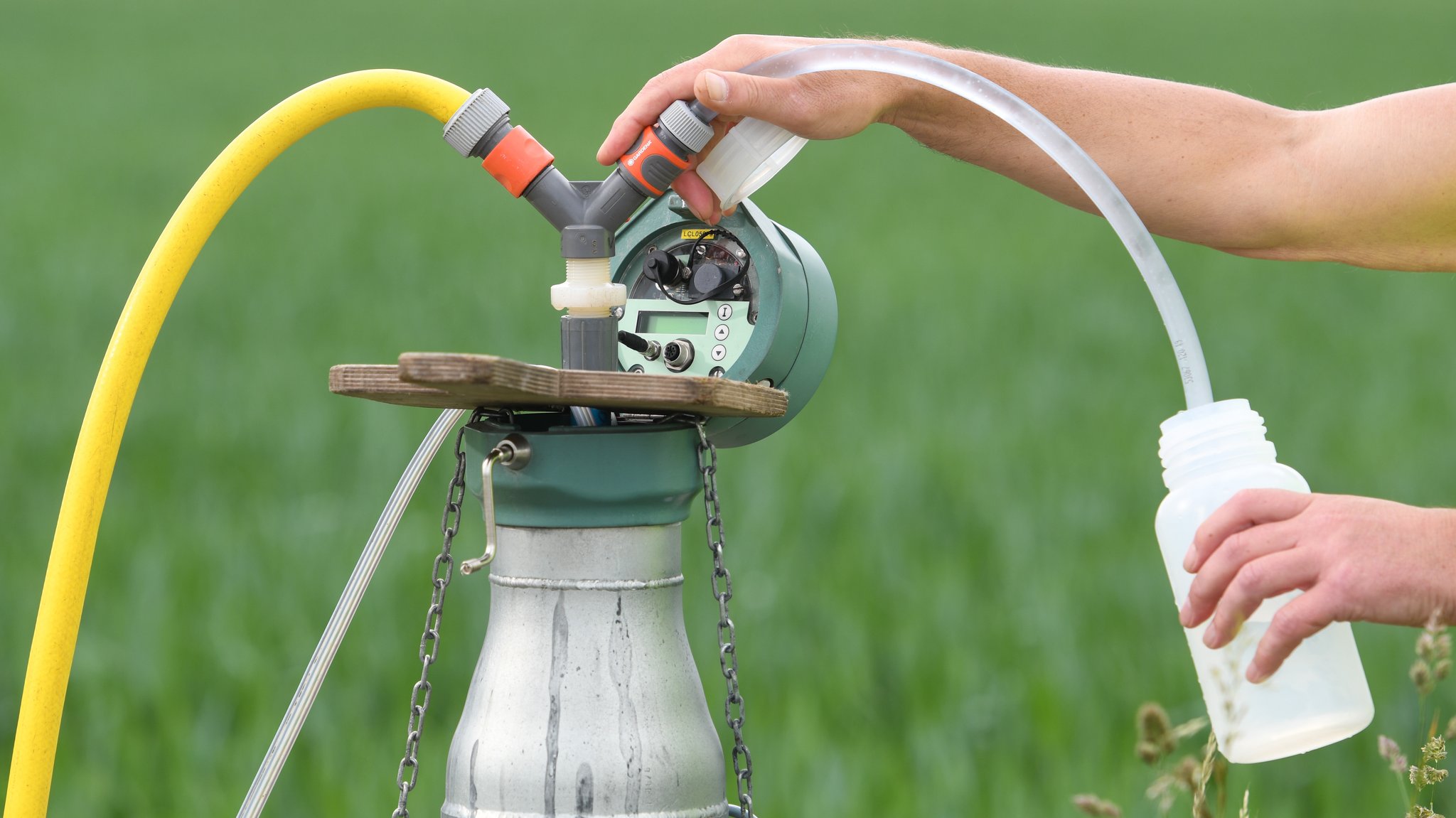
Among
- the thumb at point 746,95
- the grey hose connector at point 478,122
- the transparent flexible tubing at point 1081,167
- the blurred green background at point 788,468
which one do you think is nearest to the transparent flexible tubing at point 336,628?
the grey hose connector at point 478,122

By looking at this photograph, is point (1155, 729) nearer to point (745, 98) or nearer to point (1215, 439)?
point (1215, 439)

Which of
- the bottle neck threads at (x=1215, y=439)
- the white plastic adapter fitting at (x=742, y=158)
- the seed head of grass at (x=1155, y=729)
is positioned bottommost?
the seed head of grass at (x=1155, y=729)

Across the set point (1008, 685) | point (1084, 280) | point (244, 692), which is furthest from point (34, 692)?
point (1084, 280)

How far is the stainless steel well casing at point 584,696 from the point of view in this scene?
113 centimetres

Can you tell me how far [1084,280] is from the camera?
9.34 metres

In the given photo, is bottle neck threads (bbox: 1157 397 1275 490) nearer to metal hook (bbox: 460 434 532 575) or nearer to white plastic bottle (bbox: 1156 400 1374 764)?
white plastic bottle (bbox: 1156 400 1374 764)

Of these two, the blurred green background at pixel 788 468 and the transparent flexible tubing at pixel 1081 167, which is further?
the blurred green background at pixel 788 468

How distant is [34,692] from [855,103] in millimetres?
859

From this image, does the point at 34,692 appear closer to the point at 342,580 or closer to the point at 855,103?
the point at 855,103

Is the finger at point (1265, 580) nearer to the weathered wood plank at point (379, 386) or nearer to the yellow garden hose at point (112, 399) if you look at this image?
the weathered wood plank at point (379, 386)

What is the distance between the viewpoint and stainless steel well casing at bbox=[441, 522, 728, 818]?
113 cm

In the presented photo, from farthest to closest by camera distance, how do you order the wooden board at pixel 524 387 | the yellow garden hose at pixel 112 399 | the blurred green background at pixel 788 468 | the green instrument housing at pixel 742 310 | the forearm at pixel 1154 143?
the blurred green background at pixel 788 468 < the forearm at pixel 1154 143 < the green instrument housing at pixel 742 310 < the yellow garden hose at pixel 112 399 < the wooden board at pixel 524 387

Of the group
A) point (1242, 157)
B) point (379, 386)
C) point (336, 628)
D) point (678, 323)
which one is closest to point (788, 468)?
point (1242, 157)

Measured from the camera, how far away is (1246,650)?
1.22m
